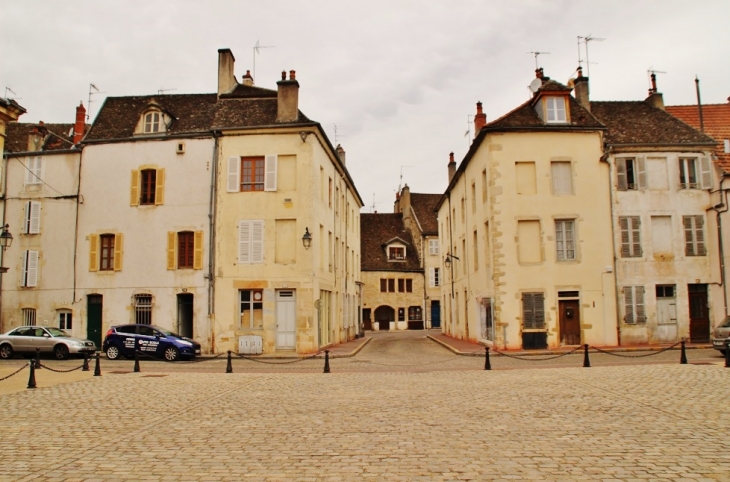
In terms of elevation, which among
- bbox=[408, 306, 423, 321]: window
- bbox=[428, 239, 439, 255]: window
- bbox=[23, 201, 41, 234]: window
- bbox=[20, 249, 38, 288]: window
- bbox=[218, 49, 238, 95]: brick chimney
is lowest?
bbox=[408, 306, 423, 321]: window

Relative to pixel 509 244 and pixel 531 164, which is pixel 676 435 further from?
pixel 531 164

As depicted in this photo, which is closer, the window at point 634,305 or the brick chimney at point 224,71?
the window at point 634,305

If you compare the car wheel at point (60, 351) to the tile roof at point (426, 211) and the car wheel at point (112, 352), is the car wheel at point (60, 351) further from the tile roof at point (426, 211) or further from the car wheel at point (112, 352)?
the tile roof at point (426, 211)

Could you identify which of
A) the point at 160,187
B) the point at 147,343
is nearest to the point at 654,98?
the point at 160,187

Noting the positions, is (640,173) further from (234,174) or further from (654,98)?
(234,174)

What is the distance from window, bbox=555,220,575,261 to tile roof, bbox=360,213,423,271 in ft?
83.9

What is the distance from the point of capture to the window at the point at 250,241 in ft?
75.8

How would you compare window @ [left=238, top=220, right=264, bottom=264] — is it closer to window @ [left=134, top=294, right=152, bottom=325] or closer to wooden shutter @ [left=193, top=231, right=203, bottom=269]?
wooden shutter @ [left=193, top=231, right=203, bottom=269]

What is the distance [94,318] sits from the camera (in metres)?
24.4

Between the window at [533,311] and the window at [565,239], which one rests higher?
the window at [565,239]

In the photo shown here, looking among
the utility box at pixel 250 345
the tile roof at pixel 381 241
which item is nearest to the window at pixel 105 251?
the utility box at pixel 250 345

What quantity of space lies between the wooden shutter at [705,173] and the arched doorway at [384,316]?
2795 centimetres

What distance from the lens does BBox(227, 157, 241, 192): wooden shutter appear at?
928 inches

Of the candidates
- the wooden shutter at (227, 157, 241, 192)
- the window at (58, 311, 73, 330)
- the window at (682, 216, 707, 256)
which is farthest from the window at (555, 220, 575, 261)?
the window at (58, 311, 73, 330)
